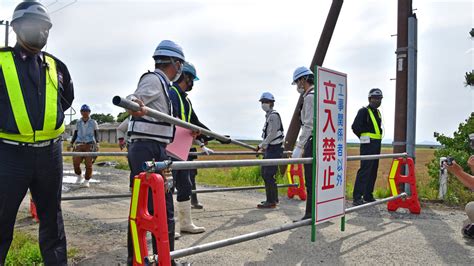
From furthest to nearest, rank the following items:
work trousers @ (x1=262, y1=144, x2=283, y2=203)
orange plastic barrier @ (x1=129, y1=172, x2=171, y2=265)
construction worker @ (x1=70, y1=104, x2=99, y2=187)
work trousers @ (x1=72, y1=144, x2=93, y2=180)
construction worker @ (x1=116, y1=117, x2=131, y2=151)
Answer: construction worker @ (x1=70, y1=104, x2=99, y2=187) < work trousers @ (x1=72, y1=144, x2=93, y2=180) < work trousers @ (x1=262, y1=144, x2=283, y2=203) < construction worker @ (x1=116, y1=117, x2=131, y2=151) < orange plastic barrier @ (x1=129, y1=172, x2=171, y2=265)

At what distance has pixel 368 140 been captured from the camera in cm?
662

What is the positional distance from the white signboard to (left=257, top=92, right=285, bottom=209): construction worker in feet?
7.51

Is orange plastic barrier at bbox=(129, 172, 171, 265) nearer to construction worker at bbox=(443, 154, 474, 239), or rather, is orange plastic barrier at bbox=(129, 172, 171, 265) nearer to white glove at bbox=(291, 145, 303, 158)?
white glove at bbox=(291, 145, 303, 158)

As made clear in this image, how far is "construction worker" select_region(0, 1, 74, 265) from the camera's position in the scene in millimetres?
2469

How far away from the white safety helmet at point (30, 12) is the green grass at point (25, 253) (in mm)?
1936

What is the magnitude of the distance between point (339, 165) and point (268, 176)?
2331 millimetres

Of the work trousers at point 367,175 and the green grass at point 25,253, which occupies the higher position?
the work trousers at point 367,175

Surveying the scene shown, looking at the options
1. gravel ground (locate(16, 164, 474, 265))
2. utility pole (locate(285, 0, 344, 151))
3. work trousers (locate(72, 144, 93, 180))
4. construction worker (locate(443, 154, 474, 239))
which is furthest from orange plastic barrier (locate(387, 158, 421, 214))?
work trousers (locate(72, 144, 93, 180))

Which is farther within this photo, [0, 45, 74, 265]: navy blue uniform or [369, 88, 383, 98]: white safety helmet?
[369, 88, 383, 98]: white safety helmet

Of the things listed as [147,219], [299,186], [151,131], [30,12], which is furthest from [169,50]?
[299,186]

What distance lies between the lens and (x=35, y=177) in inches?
103

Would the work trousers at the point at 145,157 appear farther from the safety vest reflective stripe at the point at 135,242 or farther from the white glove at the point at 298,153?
the white glove at the point at 298,153

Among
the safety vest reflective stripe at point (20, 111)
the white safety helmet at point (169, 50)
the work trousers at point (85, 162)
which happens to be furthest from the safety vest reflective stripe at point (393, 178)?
the work trousers at point (85, 162)

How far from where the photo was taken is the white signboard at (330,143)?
3711 millimetres
